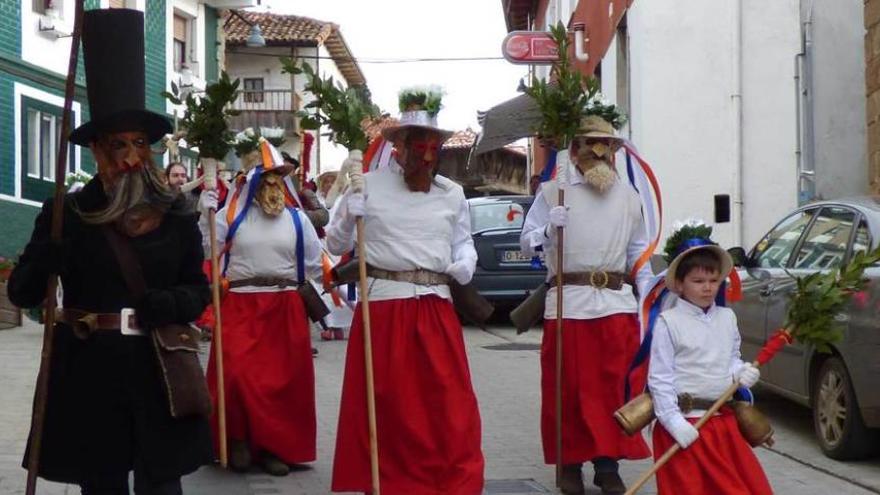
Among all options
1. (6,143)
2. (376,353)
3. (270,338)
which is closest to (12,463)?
(270,338)

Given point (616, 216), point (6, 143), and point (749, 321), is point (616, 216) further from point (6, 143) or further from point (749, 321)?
point (6, 143)

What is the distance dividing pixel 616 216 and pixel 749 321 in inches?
113

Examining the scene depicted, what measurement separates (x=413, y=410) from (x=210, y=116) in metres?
2.37

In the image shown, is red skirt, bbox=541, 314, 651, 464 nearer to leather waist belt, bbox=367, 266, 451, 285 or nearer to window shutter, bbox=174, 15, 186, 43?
leather waist belt, bbox=367, 266, 451, 285

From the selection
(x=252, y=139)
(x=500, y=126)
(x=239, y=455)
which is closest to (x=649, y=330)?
(x=239, y=455)

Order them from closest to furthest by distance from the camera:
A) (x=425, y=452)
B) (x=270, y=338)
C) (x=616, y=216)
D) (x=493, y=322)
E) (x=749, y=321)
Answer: (x=425, y=452), (x=616, y=216), (x=270, y=338), (x=749, y=321), (x=493, y=322)

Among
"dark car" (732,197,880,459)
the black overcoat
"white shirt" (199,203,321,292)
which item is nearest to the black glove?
the black overcoat

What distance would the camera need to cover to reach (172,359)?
18.1ft

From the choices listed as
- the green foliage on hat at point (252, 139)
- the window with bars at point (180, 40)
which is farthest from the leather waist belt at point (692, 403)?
the window with bars at point (180, 40)

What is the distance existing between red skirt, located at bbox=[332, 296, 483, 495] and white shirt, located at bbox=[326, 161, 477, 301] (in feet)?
0.33

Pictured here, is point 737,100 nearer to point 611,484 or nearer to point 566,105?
point 566,105

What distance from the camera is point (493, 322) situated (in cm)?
2034

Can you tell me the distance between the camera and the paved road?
839 centimetres

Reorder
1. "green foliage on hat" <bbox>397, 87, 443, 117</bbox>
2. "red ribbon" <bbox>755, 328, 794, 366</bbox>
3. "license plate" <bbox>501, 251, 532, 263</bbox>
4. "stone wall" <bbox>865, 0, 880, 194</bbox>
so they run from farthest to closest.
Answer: "license plate" <bbox>501, 251, 532, 263</bbox>
"stone wall" <bbox>865, 0, 880, 194</bbox>
"green foliage on hat" <bbox>397, 87, 443, 117</bbox>
"red ribbon" <bbox>755, 328, 794, 366</bbox>
